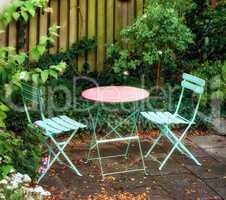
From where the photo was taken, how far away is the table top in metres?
6.76

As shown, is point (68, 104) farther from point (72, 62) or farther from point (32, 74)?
point (32, 74)

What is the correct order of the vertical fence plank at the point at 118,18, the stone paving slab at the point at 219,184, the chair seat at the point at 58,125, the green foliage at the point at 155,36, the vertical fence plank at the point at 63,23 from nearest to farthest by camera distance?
1. the stone paving slab at the point at 219,184
2. the chair seat at the point at 58,125
3. the green foliage at the point at 155,36
4. the vertical fence plank at the point at 63,23
5. the vertical fence plank at the point at 118,18

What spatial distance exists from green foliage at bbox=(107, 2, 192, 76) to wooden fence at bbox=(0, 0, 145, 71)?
2.28ft

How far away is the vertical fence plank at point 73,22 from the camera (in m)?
9.76

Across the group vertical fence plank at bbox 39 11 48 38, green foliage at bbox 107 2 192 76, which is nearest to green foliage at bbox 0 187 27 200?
green foliage at bbox 107 2 192 76

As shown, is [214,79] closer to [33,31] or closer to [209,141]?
[209,141]

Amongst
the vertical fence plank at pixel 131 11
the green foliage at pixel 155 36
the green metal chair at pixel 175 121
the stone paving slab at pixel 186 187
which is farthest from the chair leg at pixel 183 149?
the vertical fence plank at pixel 131 11

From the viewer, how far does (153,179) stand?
668 centimetres

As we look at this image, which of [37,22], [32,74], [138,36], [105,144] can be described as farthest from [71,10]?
[32,74]

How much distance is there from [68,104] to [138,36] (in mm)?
1399

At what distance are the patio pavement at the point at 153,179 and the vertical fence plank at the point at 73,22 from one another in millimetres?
2546

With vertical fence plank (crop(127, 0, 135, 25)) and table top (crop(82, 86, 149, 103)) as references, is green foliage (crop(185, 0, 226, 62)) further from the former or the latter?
table top (crop(82, 86, 149, 103))

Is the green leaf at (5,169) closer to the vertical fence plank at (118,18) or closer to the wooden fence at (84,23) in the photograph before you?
the wooden fence at (84,23)

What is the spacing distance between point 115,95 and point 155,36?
7.21 ft
